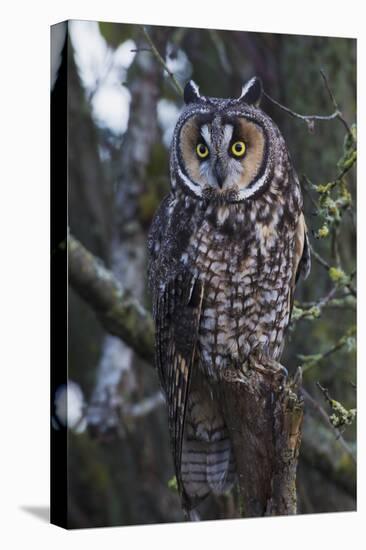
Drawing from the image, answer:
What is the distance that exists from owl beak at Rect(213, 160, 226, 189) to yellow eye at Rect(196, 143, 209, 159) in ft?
0.20

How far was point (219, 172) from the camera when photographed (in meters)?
4.12

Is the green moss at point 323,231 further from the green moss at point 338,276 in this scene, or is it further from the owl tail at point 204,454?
the owl tail at point 204,454

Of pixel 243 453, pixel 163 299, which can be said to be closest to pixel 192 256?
pixel 163 299

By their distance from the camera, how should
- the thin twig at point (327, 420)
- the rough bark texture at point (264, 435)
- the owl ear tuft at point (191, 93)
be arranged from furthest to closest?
the thin twig at point (327, 420) < the owl ear tuft at point (191, 93) < the rough bark texture at point (264, 435)

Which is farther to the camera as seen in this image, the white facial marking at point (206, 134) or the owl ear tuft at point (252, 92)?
the owl ear tuft at point (252, 92)

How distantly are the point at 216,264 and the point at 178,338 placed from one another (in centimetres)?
33

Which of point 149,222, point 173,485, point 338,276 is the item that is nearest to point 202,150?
point 149,222

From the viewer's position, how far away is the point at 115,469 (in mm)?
4863

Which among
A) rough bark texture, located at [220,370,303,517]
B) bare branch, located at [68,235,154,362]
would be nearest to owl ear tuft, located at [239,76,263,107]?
bare branch, located at [68,235,154,362]

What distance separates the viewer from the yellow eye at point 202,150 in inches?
163

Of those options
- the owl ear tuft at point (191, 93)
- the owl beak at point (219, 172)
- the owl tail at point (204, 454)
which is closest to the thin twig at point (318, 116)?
the owl ear tuft at point (191, 93)

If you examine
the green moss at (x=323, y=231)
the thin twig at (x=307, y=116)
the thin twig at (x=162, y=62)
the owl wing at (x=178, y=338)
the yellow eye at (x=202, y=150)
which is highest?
the thin twig at (x=162, y=62)

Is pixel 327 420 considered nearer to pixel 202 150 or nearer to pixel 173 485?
pixel 173 485

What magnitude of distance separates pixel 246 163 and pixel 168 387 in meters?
0.93
